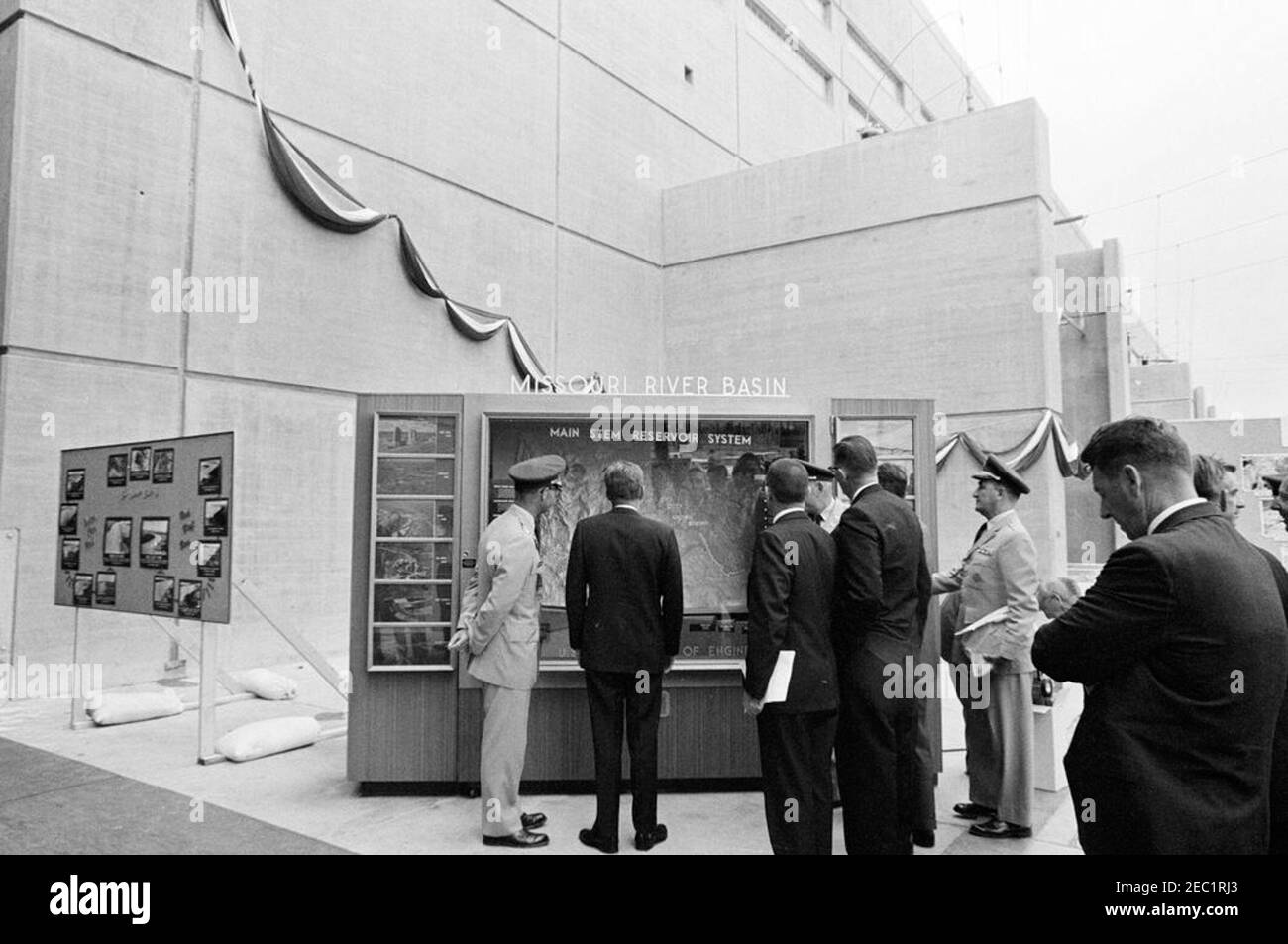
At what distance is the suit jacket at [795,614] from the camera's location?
3.30 meters

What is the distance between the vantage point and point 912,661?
348 cm

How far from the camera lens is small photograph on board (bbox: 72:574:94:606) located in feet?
19.4

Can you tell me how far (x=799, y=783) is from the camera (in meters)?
3.29

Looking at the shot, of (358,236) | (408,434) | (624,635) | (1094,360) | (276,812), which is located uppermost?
(1094,360)

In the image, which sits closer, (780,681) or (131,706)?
(780,681)

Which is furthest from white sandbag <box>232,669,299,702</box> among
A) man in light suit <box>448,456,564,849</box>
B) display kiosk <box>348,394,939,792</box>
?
man in light suit <box>448,456,564,849</box>

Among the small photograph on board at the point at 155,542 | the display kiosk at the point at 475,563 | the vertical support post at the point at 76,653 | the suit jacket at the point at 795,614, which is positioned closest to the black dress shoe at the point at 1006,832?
the display kiosk at the point at 475,563

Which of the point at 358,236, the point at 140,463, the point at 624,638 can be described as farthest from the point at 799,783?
the point at 358,236

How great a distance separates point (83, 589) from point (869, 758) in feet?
18.6

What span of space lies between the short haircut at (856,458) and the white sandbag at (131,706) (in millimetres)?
5663

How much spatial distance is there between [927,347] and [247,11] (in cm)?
1041

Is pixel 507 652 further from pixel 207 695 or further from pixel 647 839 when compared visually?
pixel 207 695

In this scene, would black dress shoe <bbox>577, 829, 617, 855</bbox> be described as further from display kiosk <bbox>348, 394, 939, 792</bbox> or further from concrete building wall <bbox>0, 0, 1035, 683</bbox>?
concrete building wall <bbox>0, 0, 1035, 683</bbox>
